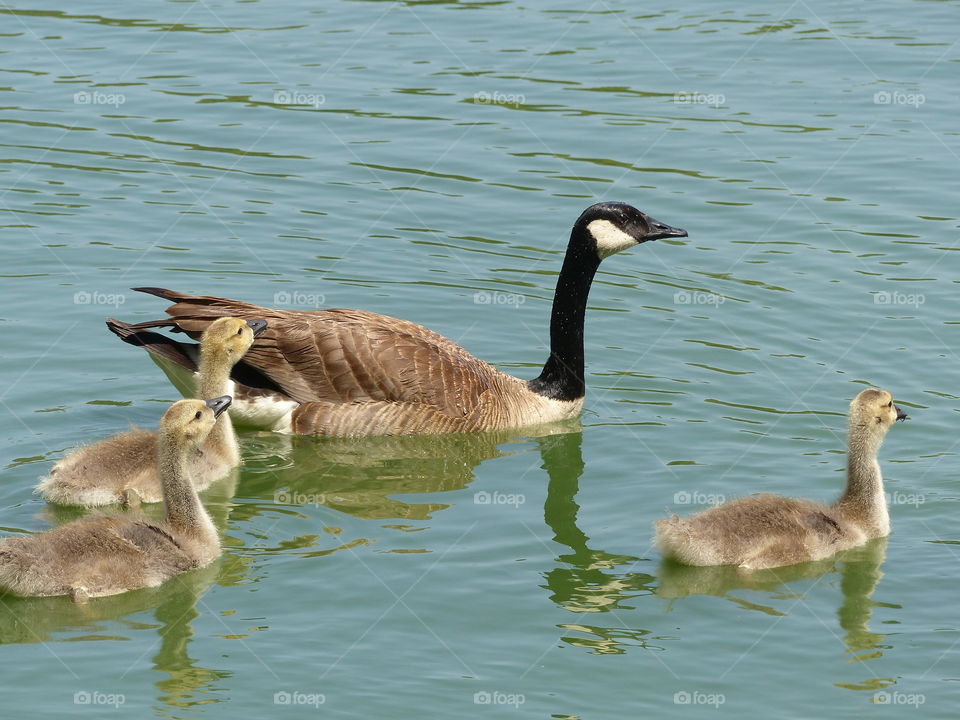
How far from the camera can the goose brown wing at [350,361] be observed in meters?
13.6

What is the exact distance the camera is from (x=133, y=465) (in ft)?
39.0

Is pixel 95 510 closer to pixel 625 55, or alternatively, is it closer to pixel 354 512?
pixel 354 512

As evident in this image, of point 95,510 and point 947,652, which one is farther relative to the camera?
point 95,510

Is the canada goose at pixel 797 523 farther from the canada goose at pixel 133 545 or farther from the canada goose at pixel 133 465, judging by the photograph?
the canada goose at pixel 133 465

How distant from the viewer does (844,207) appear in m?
18.2

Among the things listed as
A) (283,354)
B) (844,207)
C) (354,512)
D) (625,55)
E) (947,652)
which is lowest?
(947,652)

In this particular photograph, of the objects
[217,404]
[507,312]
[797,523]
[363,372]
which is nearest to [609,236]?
[363,372]

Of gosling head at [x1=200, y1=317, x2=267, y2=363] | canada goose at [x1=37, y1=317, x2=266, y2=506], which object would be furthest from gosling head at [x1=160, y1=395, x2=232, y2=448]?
gosling head at [x1=200, y1=317, x2=267, y2=363]

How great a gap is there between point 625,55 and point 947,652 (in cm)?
1404

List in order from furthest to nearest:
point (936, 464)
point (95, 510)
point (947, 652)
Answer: point (936, 464)
point (95, 510)
point (947, 652)

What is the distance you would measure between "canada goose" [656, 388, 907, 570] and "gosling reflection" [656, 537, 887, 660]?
73 millimetres

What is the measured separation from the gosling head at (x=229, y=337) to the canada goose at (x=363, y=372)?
0.51 metres

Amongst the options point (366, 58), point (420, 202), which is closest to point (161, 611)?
point (420, 202)

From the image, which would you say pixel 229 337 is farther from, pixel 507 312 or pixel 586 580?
pixel 507 312
